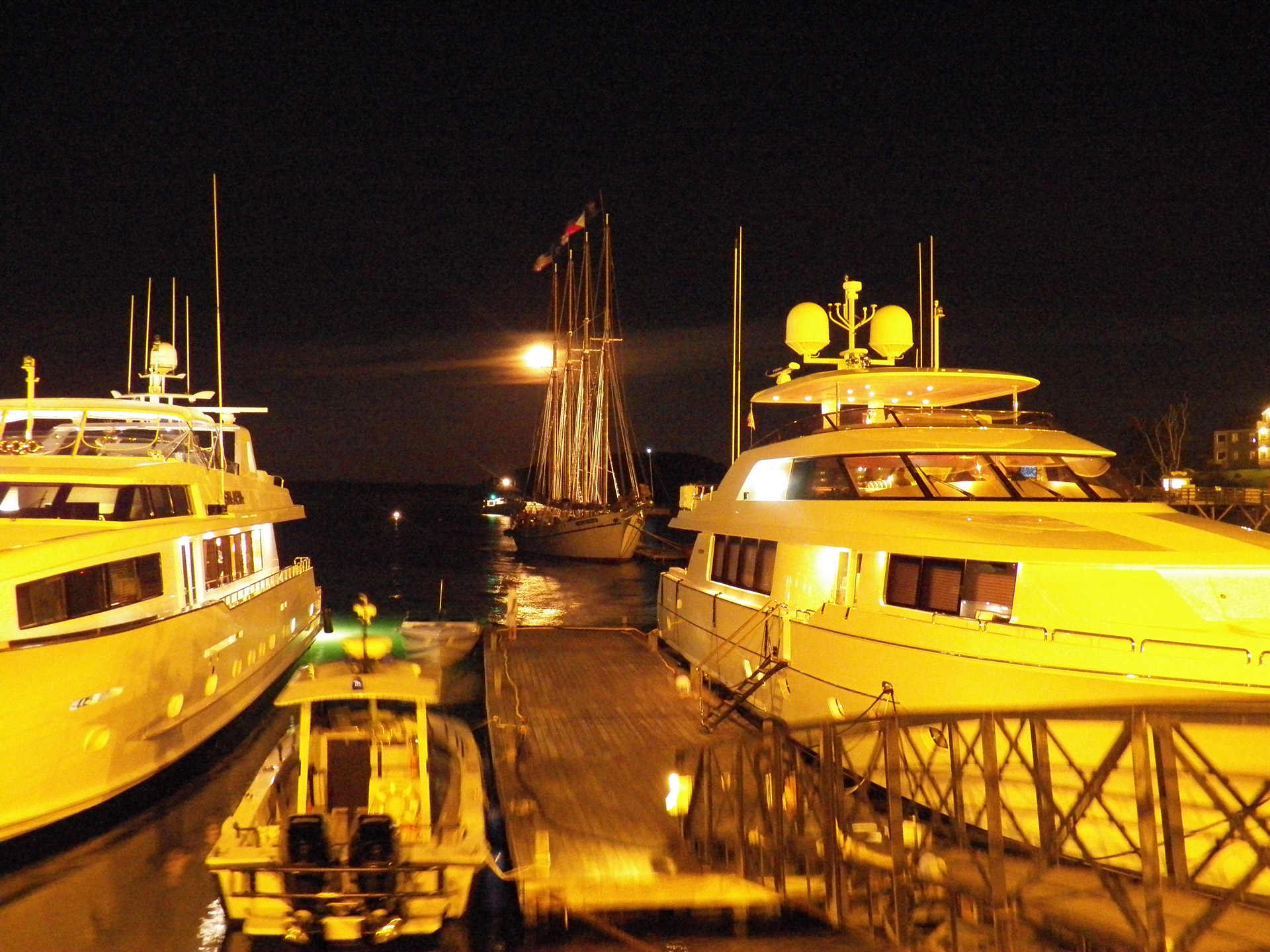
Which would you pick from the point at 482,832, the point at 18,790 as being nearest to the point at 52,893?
the point at 18,790

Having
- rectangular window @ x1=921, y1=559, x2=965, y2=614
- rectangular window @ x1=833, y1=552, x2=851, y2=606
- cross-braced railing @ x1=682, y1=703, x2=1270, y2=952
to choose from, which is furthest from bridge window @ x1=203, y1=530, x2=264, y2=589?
rectangular window @ x1=921, y1=559, x2=965, y2=614

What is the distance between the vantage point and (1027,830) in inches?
353

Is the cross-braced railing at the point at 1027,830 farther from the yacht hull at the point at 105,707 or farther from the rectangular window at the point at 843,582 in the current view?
the yacht hull at the point at 105,707

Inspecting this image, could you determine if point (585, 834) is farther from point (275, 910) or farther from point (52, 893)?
point (52, 893)

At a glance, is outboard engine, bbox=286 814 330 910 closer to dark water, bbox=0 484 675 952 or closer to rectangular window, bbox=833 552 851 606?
dark water, bbox=0 484 675 952

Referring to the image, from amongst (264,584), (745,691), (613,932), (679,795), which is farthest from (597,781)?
(264,584)

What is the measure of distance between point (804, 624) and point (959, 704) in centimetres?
293

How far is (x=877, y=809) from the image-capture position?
447 inches

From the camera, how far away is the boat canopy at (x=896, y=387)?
14.6 m

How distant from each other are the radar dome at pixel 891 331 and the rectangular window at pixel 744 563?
4739 millimetres

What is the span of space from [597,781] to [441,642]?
509 inches

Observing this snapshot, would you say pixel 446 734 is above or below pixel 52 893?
above

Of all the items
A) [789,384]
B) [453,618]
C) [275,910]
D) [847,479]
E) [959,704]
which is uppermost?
[789,384]

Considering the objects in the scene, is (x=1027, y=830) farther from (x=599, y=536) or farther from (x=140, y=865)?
(x=599, y=536)
